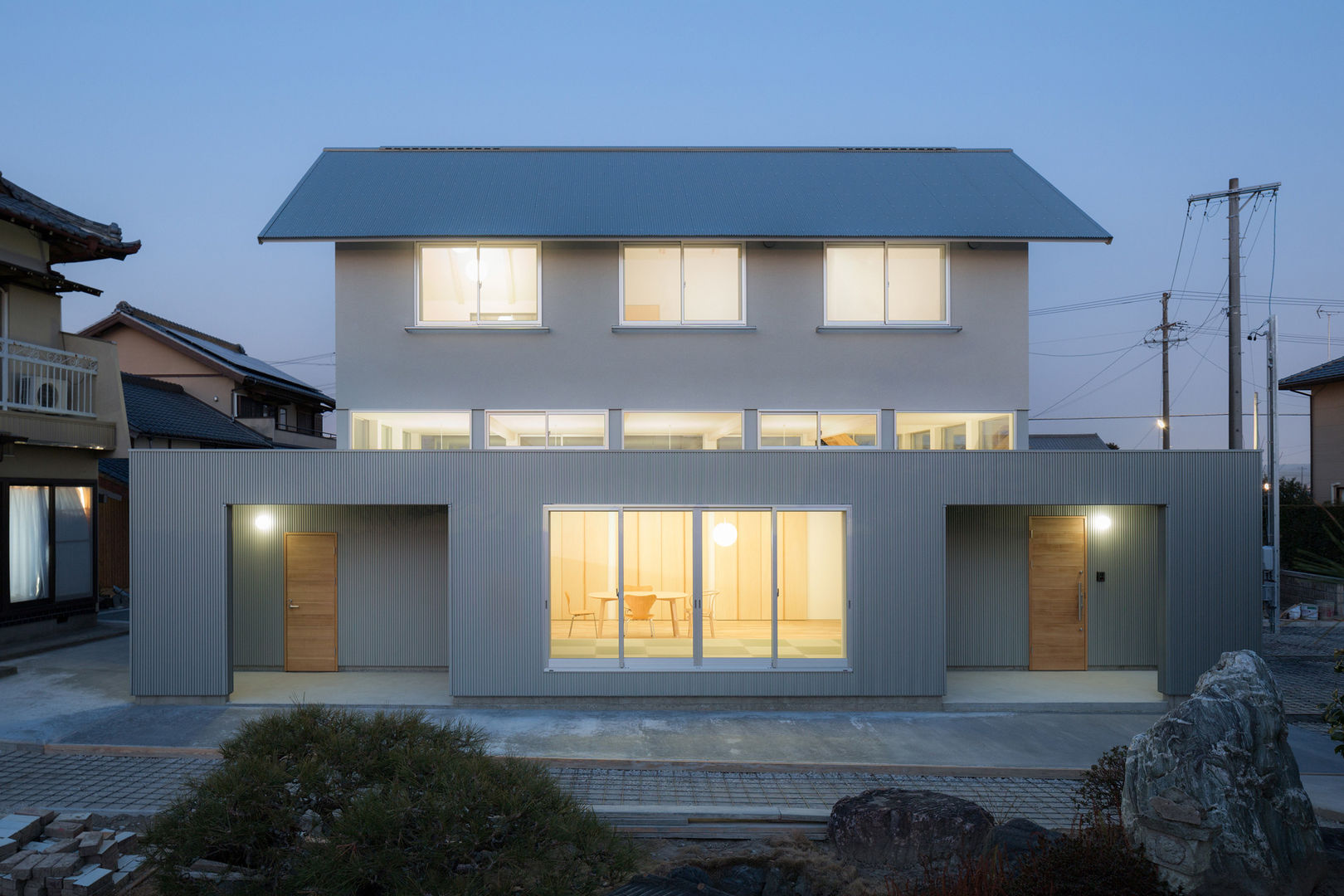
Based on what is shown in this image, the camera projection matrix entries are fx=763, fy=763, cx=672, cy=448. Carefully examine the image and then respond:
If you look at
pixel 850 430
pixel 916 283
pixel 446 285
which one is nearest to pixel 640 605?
pixel 850 430

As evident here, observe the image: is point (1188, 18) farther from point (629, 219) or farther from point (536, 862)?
point (536, 862)

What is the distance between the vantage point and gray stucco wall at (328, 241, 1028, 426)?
11906mm

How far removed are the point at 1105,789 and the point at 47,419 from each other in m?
16.2

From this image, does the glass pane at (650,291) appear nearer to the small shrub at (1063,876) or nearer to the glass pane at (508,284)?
the glass pane at (508,284)

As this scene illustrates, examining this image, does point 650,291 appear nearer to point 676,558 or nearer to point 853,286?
point 853,286

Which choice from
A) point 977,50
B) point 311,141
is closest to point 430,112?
point 311,141

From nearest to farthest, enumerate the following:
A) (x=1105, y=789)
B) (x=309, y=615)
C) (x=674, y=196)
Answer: (x=1105, y=789) < (x=309, y=615) < (x=674, y=196)

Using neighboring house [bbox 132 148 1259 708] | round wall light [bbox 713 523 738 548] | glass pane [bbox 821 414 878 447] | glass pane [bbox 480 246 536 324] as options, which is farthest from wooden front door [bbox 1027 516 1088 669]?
glass pane [bbox 480 246 536 324]

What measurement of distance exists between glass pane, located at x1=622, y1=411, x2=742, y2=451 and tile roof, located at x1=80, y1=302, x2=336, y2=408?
1932 cm

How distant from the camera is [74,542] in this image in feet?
46.6

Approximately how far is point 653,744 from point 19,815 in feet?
17.3

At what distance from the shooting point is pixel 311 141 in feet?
452

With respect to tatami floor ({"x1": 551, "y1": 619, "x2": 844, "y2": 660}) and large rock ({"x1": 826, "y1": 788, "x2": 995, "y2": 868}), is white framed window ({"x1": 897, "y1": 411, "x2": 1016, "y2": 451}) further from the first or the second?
large rock ({"x1": 826, "y1": 788, "x2": 995, "y2": 868})

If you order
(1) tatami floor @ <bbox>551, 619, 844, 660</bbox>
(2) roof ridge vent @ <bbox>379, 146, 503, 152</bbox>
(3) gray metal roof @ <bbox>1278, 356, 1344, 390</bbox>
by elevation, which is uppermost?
(2) roof ridge vent @ <bbox>379, 146, 503, 152</bbox>
